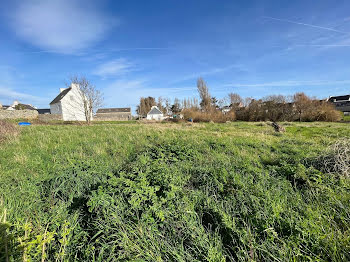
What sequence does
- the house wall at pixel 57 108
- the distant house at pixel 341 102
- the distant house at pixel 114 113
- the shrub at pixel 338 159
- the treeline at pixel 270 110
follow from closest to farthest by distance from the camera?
1. the shrub at pixel 338 159
2. the treeline at pixel 270 110
3. the house wall at pixel 57 108
4. the distant house at pixel 341 102
5. the distant house at pixel 114 113

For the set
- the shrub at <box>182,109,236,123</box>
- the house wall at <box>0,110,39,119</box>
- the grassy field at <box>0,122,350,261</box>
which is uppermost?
the house wall at <box>0,110,39,119</box>

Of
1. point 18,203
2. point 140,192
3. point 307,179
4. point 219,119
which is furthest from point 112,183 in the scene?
point 219,119

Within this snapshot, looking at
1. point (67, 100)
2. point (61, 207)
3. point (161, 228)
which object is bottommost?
point (161, 228)

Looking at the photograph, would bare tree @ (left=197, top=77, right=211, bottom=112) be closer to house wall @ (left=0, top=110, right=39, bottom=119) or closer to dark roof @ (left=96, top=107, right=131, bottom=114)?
dark roof @ (left=96, top=107, right=131, bottom=114)

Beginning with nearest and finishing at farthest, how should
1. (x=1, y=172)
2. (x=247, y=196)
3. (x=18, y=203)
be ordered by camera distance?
1. (x=18, y=203)
2. (x=247, y=196)
3. (x=1, y=172)

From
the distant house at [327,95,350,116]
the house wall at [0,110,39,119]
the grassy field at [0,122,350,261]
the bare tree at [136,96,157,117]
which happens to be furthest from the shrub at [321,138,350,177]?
the bare tree at [136,96,157,117]

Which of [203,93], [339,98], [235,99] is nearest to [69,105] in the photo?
[203,93]

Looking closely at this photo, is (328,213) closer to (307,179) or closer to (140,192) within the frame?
(307,179)

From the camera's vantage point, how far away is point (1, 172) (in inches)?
149

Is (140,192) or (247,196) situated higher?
(140,192)

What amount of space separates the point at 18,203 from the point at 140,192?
2041 millimetres

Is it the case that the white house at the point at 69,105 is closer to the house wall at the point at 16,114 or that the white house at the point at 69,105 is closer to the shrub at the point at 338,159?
the house wall at the point at 16,114

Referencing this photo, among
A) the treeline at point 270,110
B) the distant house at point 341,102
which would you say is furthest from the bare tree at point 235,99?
the distant house at point 341,102

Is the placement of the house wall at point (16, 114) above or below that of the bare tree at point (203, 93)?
below
